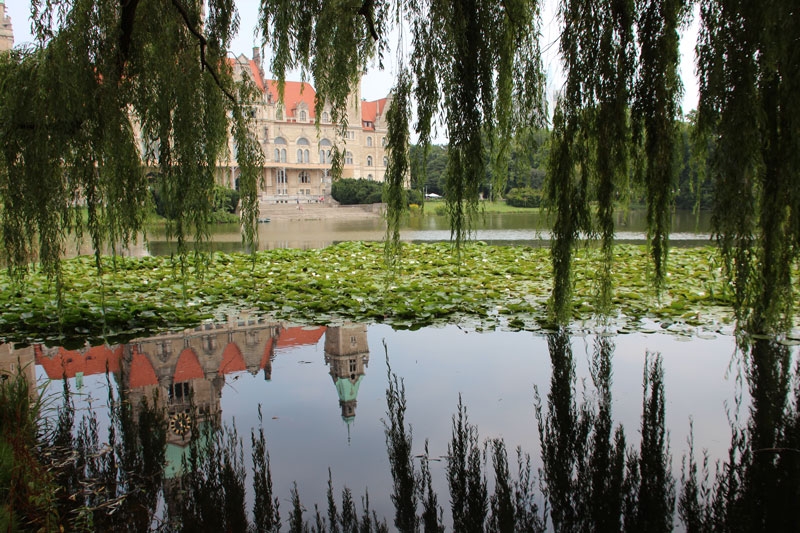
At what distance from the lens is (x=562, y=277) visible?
3686 millimetres

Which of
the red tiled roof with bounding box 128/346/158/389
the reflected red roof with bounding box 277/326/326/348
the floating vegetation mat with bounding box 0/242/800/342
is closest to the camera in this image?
the red tiled roof with bounding box 128/346/158/389

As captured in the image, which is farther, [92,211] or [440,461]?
[92,211]

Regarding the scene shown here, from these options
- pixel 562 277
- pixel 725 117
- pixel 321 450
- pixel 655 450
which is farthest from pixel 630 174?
pixel 321 450

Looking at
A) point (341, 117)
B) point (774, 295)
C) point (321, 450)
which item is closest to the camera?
point (774, 295)

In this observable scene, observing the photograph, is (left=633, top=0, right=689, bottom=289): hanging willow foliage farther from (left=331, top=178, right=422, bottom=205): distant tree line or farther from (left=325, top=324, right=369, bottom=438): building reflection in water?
(left=331, top=178, right=422, bottom=205): distant tree line

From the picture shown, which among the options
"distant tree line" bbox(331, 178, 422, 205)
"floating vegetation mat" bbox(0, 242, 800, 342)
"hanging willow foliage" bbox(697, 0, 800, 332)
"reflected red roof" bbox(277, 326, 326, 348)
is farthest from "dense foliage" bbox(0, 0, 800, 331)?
"distant tree line" bbox(331, 178, 422, 205)

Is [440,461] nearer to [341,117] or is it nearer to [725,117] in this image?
[725,117]

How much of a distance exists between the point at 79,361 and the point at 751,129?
4.19 metres

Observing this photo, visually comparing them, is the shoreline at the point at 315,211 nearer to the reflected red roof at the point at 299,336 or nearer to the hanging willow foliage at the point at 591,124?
the reflected red roof at the point at 299,336

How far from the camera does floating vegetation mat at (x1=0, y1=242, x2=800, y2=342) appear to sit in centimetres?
512

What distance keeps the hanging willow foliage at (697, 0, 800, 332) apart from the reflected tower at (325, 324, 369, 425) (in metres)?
2.06

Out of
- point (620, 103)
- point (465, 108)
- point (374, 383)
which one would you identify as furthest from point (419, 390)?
point (620, 103)

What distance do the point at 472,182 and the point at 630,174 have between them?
0.89 m

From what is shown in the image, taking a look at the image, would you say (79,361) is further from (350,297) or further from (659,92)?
(659,92)
